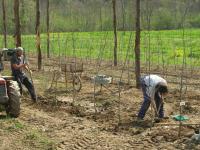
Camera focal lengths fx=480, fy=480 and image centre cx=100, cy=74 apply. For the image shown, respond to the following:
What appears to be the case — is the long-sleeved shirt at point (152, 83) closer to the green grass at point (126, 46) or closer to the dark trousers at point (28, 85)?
the dark trousers at point (28, 85)

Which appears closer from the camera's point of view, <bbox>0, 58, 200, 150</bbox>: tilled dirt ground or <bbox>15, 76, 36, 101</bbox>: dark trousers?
<bbox>0, 58, 200, 150</bbox>: tilled dirt ground

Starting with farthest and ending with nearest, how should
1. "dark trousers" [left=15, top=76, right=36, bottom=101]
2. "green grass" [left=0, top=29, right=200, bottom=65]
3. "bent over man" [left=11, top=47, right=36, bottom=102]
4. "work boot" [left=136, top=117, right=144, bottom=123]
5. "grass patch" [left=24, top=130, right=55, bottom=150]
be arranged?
"green grass" [left=0, top=29, right=200, bottom=65]
"dark trousers" [left=15, top=76, right=36, bottom=101]
"bent over man" [left=11, top=47, right=36, bottom=102]
"work boot" [left=136, top=117, right=144, bottom=123]
"grass patch" [left=24, top=130, right=55, bottom=150]

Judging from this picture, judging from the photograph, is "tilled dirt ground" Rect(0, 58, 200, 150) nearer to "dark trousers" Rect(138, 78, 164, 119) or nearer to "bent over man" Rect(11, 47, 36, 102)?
"dark trousers" Rect(138, 78, 164, 119)

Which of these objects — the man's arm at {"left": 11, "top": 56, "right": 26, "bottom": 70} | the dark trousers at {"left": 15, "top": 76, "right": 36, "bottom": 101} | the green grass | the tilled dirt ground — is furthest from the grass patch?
the green grass

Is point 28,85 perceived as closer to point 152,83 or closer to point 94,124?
point 94,124

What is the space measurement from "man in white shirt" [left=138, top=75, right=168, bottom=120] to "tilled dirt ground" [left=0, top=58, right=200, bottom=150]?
0.29 metres

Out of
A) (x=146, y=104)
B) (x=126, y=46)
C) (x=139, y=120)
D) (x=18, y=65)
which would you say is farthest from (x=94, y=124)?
(x=126, y=46)

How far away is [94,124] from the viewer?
10.5 metres

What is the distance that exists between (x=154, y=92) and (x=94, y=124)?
150cm

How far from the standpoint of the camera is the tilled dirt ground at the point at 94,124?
8.95 metres

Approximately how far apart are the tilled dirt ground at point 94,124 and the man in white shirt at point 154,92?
11.4 inches

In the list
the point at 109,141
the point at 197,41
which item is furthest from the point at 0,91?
the point at 197,41

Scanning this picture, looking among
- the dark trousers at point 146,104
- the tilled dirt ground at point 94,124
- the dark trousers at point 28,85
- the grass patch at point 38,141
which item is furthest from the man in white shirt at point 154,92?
the dark trousers at point 28,85

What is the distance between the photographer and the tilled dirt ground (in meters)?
8.95
